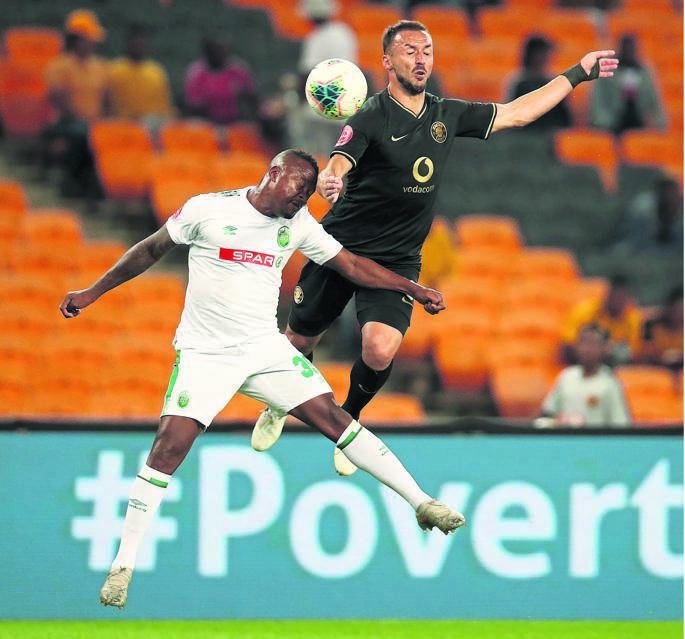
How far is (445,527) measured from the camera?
7.02 metres

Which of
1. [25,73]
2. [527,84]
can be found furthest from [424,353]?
[25,73]

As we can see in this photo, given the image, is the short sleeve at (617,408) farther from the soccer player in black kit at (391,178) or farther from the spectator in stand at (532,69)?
the spectator in stand at (532,69)

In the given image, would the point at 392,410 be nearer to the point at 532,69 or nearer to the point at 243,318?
the point at 243,318

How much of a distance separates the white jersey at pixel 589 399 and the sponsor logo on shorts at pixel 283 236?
13.6ft

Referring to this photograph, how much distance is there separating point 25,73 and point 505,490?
7.33m

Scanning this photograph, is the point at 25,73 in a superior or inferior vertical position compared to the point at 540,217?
superior

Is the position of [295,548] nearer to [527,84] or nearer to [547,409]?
[547,409]

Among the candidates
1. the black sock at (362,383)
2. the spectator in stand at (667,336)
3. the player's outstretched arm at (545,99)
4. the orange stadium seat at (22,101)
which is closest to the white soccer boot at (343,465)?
the black sock at (362,383)

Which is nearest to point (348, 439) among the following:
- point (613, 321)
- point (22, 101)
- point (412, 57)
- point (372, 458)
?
point (372, 458)

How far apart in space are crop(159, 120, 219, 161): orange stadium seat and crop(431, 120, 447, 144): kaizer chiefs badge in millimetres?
6553

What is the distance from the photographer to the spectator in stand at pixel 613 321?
1207 cm

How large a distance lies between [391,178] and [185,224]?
1.12 metres

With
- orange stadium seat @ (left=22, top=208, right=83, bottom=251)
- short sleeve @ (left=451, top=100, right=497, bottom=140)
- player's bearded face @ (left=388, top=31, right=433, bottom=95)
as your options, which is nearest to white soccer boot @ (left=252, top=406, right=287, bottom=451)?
short sleeve @ (left=451, top=100, right=497, bottom=140)

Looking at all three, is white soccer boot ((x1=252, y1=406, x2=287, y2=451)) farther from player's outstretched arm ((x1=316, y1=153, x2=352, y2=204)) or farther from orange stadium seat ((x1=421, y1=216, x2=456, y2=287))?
orange stadium seat ((x1=421, y1=216, x2=456, y2=287))
